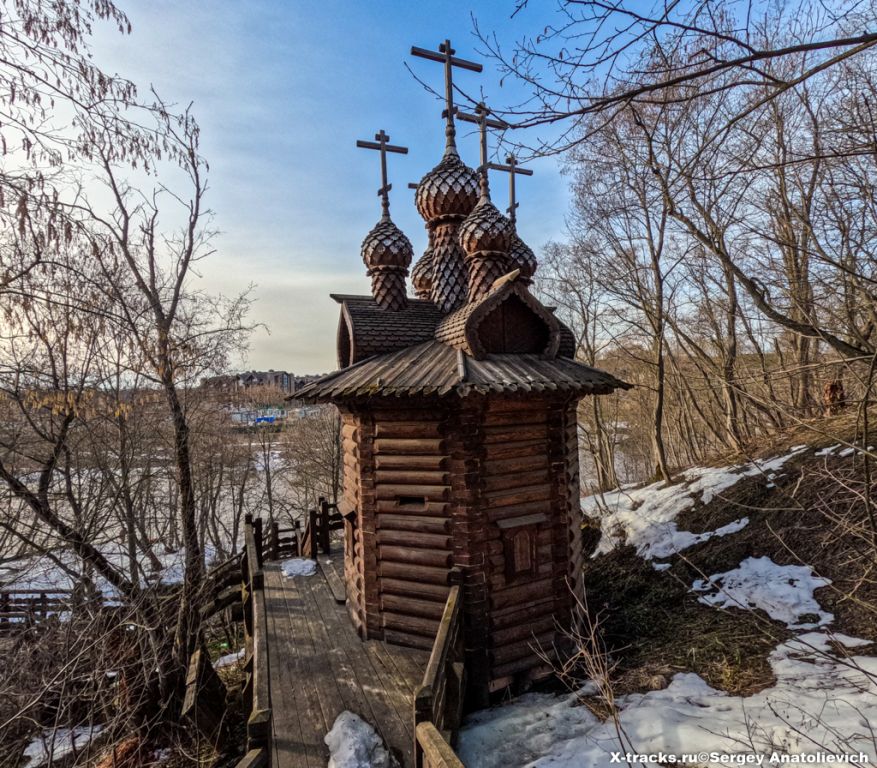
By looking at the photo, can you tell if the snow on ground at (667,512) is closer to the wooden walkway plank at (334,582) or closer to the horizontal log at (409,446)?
the horizontal log at (409,446)

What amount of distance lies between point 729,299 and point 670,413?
1007 cm

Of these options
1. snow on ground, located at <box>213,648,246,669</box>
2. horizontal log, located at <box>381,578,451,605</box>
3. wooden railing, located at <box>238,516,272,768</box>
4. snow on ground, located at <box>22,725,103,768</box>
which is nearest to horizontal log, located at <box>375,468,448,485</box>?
horizontal log, located at <box>381,578,451,605</box>

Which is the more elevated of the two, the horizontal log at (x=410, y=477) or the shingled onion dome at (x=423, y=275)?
the shingled onion dome at (x=423, y=275)

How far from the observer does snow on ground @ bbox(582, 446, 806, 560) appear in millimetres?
10633

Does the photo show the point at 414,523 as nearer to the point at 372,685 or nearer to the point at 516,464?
the point at 516,464

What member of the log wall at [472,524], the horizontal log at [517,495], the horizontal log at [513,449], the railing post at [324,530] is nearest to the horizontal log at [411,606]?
the log wall at [472,524]

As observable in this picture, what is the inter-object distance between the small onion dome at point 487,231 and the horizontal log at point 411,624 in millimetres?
6024

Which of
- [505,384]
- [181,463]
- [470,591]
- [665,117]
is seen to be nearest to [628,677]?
[470,591]

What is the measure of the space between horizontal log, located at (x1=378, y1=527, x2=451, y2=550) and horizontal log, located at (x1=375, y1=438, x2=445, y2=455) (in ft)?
3.98

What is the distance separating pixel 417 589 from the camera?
6.86 meters

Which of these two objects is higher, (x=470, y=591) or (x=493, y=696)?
(x=470, y=591)

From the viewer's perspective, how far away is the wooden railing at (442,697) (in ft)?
12.7

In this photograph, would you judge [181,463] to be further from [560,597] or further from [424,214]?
[560,597]

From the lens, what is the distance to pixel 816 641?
21.2ft
